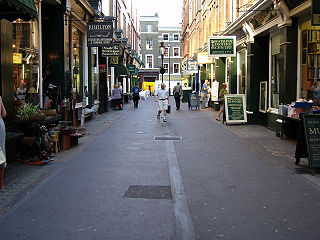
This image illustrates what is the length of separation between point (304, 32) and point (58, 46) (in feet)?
25.8

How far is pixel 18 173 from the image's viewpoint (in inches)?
331

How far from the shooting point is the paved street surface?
513cm

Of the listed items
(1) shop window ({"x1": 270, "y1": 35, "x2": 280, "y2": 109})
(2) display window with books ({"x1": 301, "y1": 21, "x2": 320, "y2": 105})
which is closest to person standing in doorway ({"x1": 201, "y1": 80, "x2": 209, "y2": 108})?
(1) shop window ({"x1": 270, "y1": 35, "x2": 280, "y2": 109})

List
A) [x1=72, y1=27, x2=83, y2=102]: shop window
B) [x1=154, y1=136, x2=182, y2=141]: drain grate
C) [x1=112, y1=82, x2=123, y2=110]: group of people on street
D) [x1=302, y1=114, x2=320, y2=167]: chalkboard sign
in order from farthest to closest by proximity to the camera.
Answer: [x1=112, y1=82, x2=123, y2=110]: group of people on street
[x1=72, y1=27, x2=83, y2=102]: shop window
[x1=154, y1=136, x2=182, y2=141]: drain grate
[x1=302, y1=114, x2=320, y2=167]: chalkboard sign

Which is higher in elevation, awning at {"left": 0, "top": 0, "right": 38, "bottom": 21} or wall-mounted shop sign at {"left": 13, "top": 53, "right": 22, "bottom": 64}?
awning at {"left": 0, "top": 0, "right": 38, "bottom": 21}

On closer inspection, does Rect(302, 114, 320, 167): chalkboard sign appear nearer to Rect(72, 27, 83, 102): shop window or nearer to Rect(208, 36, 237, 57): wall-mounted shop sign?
Rect(72, 27, 83, 102): shop window

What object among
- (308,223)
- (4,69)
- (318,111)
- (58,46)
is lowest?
(308,223)

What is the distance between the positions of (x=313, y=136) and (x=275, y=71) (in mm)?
7572

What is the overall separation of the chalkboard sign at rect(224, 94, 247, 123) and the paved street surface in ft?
17.8

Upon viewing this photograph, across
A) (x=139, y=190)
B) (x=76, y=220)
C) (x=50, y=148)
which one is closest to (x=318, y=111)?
(x=139, y=190)

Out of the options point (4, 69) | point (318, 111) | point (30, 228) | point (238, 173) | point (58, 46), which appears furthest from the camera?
point (58, 46)

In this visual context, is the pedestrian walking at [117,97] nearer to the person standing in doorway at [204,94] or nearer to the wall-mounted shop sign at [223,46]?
the person standing in doorway at [204,94]

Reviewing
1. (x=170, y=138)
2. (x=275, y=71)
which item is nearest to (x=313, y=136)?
(x=170, y=138)

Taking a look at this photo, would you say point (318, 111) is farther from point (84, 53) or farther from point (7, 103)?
point (84, 53)
